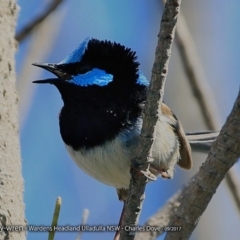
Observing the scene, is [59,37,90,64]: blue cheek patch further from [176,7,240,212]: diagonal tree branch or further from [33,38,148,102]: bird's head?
[176,7,240,212]: diagonal tree branch

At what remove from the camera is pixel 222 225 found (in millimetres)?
4766

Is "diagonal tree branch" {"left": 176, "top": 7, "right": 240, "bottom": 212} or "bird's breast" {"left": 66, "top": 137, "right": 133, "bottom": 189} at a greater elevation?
"diagonal tree branch" {"left": 176, "top": 7, "right": 240, "bottom": 212}

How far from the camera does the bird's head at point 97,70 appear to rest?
2980 mm

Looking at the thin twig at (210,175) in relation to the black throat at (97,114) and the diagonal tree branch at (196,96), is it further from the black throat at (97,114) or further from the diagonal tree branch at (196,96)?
the diagonal tree branch at (196,96)

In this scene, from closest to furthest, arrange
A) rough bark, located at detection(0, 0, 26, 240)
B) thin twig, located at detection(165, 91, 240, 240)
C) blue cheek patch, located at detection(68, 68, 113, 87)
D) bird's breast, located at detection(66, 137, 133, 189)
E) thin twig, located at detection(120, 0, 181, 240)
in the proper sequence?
thin twig, located at detection(120, 0, 181, 240), thin twig, located at detection(165, 91, 240, 240), rough bark, located at detection(0, 0, 26, 240), bird's breast, located at detection(66, 137, 133, 189), blue cheek patch, located at detection(68, 68, 113, 87)

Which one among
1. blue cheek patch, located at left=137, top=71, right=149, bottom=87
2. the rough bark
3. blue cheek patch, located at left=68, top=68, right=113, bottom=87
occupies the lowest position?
the rough bark

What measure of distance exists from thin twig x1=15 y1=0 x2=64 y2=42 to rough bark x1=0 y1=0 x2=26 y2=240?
0.24m

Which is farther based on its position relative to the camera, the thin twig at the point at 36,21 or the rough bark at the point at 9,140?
the thin twig at the point at 36,21

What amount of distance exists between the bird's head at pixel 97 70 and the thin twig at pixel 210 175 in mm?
815

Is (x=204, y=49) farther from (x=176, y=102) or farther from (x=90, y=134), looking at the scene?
(x=90, y=134)

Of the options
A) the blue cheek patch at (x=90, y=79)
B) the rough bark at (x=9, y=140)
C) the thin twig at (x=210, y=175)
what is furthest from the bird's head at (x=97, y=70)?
the thin twig at (x=210, y=175)

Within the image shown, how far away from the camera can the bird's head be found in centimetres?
298

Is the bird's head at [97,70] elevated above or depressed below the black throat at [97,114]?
above

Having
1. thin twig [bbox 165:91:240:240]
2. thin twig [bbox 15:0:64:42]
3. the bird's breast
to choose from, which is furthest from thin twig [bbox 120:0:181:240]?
thin twig [bbox 15:0:64:42]
